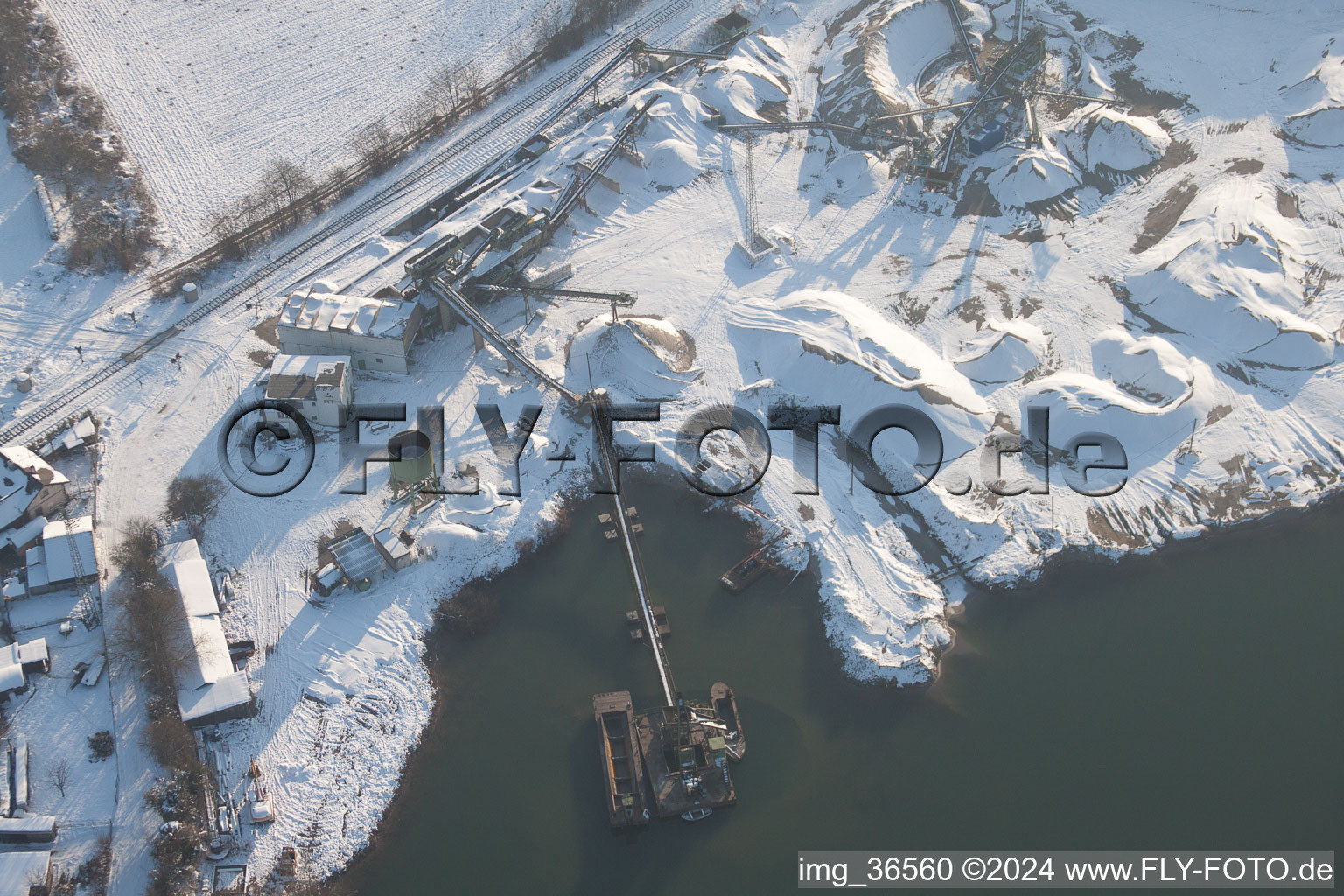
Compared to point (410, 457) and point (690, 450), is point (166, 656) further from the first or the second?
point (690, 450)

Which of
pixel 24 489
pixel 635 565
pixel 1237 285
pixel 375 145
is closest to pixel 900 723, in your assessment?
pixel 635 565

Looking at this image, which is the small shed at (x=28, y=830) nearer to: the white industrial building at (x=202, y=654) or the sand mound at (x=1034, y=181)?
the white industrial building at (x=202, y=654)

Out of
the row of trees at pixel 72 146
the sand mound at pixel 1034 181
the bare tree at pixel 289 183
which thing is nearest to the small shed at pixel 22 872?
the row of trees at pixel 72 146

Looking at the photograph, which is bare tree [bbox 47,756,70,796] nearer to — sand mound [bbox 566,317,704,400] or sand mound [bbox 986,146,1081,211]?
sand mound [bbox 566,317,704,400]

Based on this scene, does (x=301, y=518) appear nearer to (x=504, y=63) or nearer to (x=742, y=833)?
(x=742, y=833)

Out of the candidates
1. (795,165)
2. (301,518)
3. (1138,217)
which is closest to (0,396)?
(301,518)
